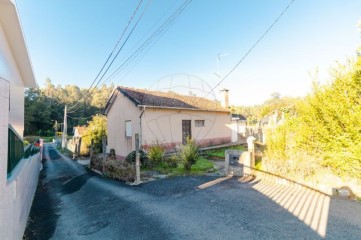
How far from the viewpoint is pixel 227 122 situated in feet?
66.0

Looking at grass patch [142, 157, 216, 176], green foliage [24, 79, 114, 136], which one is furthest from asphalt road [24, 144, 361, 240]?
green foliage [24, 79, 114, 136]

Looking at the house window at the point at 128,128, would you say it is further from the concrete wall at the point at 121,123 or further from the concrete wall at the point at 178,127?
the concrete wall at the point at 178,127

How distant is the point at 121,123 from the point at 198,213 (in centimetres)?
1165

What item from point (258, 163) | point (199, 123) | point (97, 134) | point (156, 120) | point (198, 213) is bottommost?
point (198, 213)

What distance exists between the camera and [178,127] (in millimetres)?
15062

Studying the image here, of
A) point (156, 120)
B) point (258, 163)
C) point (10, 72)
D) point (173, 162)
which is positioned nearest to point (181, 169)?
point (173, 162)

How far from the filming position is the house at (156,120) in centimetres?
1324

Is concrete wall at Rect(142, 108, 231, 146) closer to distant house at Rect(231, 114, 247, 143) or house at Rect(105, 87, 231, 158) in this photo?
house at Rect(105, 87, 231, 158)

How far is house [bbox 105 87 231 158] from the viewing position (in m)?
13.2

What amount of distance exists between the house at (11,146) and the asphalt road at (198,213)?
1.05 m

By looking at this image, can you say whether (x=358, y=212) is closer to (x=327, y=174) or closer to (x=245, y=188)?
(x=327, y=174)

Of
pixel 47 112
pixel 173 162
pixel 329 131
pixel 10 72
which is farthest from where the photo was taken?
pixel 47 112

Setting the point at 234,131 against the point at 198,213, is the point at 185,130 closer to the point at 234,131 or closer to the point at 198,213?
the point at 234,131

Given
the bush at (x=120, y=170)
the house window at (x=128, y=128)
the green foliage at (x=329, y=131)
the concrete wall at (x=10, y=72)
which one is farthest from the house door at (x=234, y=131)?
the concrete wall at (x=10, y=72)
